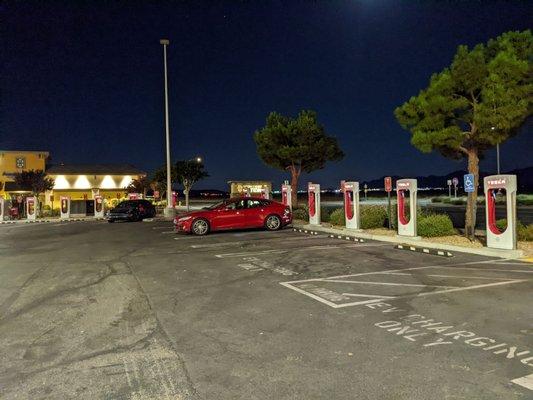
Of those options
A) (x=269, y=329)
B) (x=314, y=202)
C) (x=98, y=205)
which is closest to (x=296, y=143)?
(x=314, y=202)

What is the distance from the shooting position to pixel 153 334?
17.4 feet

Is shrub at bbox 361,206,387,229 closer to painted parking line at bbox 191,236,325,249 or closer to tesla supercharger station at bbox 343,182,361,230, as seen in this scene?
tesla supercharger station at bbox 343,182,361,230

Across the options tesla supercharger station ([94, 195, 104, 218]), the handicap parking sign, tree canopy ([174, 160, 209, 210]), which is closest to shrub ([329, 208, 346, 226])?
the handicap parking sign

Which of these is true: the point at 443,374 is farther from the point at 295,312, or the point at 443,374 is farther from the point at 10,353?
the point at 10,353

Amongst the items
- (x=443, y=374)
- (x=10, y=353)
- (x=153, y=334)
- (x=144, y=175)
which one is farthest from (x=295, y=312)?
(x=144, y=175)

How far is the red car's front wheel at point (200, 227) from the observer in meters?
17.0

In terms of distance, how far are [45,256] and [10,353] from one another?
25.8ft

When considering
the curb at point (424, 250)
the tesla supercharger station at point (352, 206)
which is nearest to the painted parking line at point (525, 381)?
the curb at point (424, 250)

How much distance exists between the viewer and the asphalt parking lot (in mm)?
3883

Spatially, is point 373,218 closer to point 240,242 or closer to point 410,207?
point 410,207

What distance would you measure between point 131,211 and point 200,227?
1146 centimetres

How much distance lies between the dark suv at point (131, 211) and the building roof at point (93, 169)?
24516 mm

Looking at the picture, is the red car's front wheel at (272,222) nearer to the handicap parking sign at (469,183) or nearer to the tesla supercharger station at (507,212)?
the handicap parking sign at (469,183)

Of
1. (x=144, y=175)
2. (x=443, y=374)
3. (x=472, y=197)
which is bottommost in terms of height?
(x=443, y=374)
